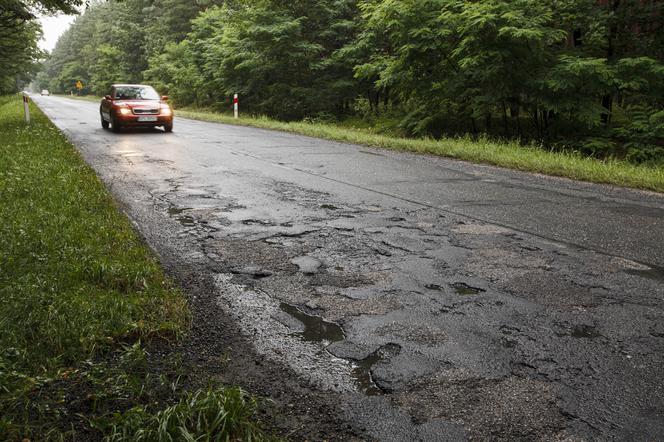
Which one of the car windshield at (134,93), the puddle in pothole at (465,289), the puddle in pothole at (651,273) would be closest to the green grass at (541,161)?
the puddle in pothole at (651,273)

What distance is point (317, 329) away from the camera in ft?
10.5

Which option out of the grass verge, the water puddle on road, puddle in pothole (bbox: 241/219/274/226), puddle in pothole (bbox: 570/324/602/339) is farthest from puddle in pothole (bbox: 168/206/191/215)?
puddle in pothole (bbox: 570/324/602/339)

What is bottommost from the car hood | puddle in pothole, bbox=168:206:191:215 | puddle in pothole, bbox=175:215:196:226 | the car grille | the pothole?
the pothole

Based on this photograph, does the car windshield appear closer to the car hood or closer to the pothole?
the car hood

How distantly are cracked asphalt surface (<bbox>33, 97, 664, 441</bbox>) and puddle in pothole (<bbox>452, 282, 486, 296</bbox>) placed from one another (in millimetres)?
22

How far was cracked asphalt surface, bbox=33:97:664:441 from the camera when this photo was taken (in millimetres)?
2334

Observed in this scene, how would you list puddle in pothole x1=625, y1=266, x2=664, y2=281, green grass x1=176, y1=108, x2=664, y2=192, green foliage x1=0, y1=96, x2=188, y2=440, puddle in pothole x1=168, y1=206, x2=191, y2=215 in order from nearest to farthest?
1. green foliage x1=0, y1=96, x2=188, y2=440
2. puddle in pothole x1=625, y1=266, x2=664, y2=281
3. puddle in pothole x1=168, y1=206, x2=191, y2=215
4. green grass x1=176, y1=108, x2=664, y2=192

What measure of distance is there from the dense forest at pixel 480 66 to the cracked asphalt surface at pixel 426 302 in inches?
235

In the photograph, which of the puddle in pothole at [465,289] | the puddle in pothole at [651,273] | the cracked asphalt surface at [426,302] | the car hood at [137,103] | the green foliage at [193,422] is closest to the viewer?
the green foliage at [193,422]

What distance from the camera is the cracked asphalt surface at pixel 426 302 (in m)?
2.33

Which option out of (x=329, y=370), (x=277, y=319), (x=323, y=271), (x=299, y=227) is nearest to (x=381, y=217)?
(x=299, y=227)

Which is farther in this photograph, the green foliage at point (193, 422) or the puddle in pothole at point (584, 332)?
the puddle in pothole at point (584, 332)

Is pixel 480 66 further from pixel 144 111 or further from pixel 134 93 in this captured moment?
pixel 134 93

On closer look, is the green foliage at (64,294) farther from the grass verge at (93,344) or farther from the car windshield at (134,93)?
the car windshield at (134,93)
